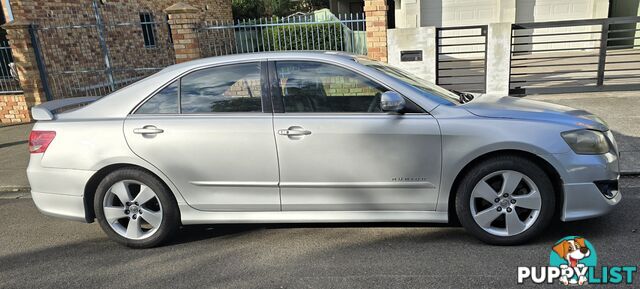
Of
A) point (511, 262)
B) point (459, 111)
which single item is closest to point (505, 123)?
point (459, 111)

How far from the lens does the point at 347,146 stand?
10.9 feet

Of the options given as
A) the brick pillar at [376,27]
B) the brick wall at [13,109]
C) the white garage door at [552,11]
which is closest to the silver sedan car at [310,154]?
the brick pillar at [376,27]

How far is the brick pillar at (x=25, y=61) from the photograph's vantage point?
9.06 meters

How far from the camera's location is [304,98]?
3496 millimetres

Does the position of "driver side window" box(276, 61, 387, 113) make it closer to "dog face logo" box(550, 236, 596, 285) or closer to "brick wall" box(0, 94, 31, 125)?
"dog face logo" box(550, 236, 596, 285)

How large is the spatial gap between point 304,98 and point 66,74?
9118mm

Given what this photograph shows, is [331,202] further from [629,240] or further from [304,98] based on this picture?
[629,240]

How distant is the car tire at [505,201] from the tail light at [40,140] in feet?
11.0

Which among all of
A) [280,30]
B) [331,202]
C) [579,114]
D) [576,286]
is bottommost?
[576,286]

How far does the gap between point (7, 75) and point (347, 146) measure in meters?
10.1

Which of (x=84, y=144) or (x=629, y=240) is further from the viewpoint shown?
(x=84, y=144)

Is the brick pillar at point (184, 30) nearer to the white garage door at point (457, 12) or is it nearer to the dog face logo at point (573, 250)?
A: the dog face logo at point (573, 250)

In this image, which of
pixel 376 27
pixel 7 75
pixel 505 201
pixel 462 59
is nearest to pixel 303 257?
pixel 505 201

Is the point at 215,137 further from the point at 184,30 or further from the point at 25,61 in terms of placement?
the point at 25,61
